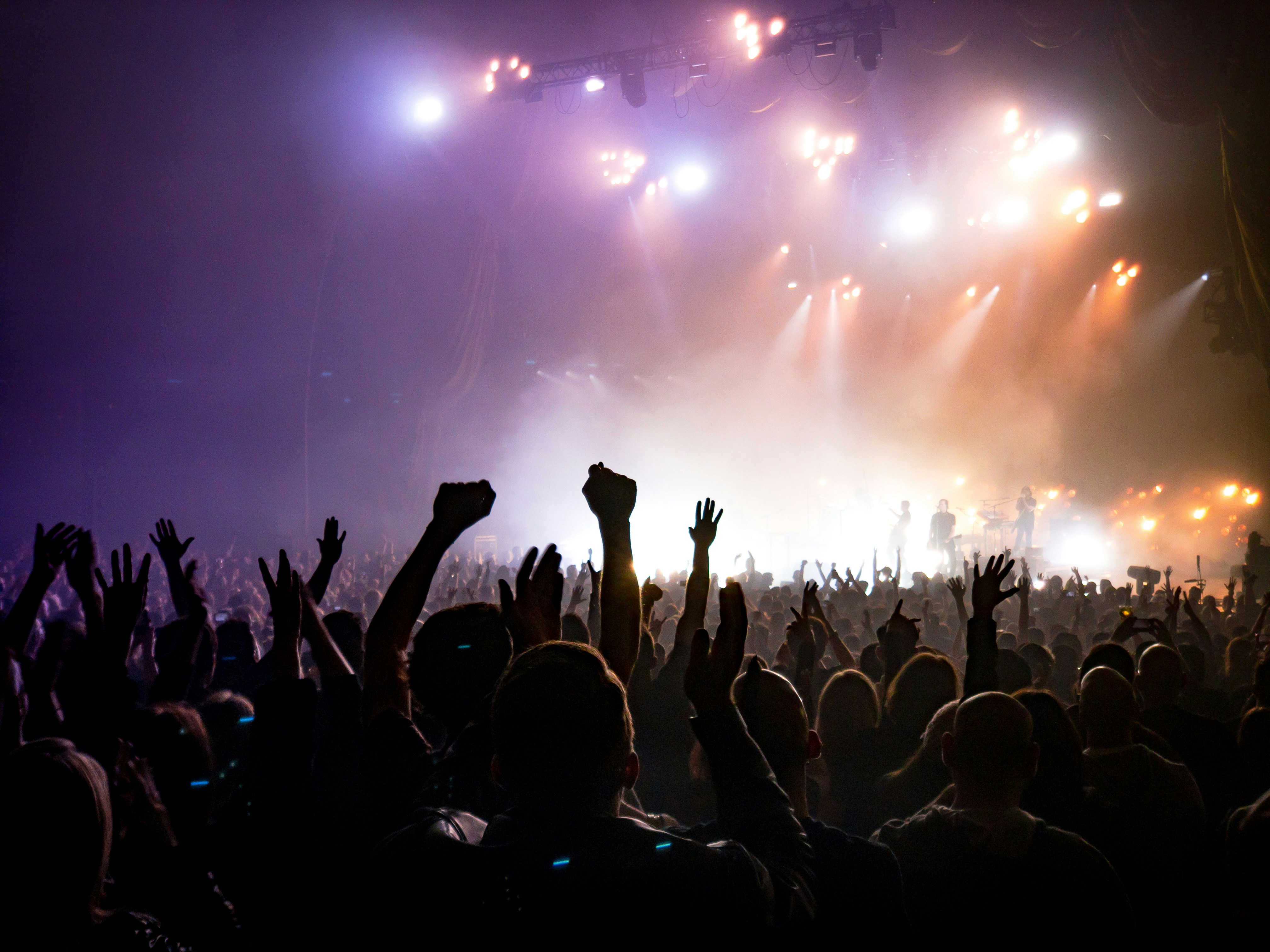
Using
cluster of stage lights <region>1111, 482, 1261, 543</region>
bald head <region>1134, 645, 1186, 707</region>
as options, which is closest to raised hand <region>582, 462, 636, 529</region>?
bald head <region>1134, 645, 1186, 707</region>

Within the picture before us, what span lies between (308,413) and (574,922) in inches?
921

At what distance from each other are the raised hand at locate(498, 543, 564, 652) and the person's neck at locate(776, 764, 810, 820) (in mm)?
870

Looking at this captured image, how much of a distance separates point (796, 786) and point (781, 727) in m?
0.18

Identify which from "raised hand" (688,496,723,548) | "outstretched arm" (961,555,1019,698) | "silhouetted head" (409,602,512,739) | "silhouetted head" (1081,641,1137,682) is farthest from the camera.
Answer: "silhouetted head" (1081,641,1137,682)

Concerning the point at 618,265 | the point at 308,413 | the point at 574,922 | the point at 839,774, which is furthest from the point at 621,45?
the point at 574,922

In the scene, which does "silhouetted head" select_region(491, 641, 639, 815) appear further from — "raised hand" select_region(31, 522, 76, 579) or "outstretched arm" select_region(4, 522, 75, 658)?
"raised hand" select_region(31, 522, 76, 579)

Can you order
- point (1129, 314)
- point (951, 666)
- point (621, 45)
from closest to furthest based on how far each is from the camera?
point (951, 666), point (621, 45), point (1129, 314)

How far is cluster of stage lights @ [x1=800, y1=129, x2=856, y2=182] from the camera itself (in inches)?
751

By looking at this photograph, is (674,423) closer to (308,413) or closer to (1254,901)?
(308,413)

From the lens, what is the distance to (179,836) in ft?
5.95

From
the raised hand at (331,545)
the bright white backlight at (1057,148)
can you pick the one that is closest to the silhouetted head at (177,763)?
the raised hand at (331,545)

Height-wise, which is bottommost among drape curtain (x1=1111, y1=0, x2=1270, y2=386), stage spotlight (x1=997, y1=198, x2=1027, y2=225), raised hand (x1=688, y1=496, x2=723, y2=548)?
raised hand (x1=688, y1=496, x2=723, y2=548)

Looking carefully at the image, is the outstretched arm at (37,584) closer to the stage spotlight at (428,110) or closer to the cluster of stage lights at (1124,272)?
the stage spotlight at (428,110)

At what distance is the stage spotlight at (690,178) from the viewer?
1967 cm
